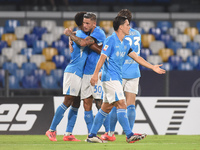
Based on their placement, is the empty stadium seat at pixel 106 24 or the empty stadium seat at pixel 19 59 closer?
the empty stadium seat at pixel 19 59

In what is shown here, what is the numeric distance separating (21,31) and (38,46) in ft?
3.73

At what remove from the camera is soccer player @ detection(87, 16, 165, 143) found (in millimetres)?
6223

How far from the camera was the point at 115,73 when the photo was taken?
20.8 feet

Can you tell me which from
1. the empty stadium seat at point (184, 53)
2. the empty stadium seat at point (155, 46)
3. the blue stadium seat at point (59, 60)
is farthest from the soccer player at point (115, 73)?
the empty stadium seat at point (184, 53)

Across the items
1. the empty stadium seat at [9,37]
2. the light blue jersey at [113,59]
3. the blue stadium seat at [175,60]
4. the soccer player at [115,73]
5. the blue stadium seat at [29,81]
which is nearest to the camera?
the soccer player at [115,73]

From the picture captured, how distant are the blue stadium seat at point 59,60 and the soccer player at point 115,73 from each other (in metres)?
→ 6.88

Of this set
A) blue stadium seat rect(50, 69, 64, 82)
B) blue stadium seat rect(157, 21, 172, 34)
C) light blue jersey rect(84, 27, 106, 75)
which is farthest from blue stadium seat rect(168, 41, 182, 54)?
light blue jersey rect(84, 27, 106, 75)

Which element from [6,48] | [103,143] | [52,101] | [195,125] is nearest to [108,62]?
[103,143]

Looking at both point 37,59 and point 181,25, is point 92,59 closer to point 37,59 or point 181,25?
point 37,59

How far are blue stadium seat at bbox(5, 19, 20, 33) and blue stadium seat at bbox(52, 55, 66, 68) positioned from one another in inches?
101

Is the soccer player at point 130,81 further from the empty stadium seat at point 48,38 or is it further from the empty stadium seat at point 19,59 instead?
the empty stadium seat at point 48,38

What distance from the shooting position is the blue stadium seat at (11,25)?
15.3 metres

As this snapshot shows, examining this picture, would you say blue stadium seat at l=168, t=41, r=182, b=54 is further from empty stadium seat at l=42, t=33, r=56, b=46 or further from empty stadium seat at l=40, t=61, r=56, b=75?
empty stadium seat at l=40, t=61, r=56, b=75

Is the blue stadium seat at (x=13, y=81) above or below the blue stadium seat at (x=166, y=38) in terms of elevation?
below
